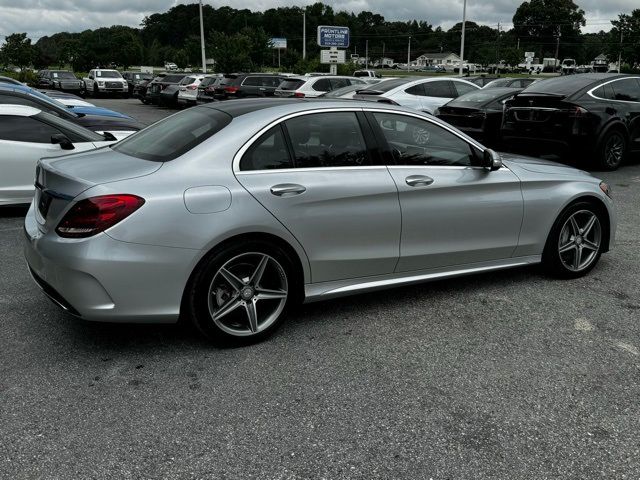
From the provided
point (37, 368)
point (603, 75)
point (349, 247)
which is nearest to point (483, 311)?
point (349, 247)

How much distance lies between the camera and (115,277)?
3406 millimetres

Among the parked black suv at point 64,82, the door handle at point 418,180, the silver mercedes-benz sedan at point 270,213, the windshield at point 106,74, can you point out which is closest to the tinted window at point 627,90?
the silver mercedes-benz sedan at point 270,213

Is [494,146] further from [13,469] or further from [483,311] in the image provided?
[13,469]

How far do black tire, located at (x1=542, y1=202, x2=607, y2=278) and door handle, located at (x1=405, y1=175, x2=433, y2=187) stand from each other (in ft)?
4.39

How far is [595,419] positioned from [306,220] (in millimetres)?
1937

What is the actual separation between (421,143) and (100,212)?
7.58 feet

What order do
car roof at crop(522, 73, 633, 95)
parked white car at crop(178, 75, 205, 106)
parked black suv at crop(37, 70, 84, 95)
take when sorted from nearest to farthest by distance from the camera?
car roof at crop(522, 73, 633, 95), parked white car at crop(178, 75, 205, 106), parked black suv at crop(37, 70, 84, 95)

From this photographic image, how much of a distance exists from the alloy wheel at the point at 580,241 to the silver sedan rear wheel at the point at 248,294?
8.35 ft

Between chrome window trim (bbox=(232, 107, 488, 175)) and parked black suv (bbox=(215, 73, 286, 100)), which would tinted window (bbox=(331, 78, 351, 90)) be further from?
chrome window trim (bbox=(232, 107, 488, 175))

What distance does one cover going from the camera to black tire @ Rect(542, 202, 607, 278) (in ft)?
16.7

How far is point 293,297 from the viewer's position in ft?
13.2

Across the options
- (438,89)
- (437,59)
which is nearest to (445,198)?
(438,89)

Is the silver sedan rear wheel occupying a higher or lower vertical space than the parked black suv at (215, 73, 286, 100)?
lower

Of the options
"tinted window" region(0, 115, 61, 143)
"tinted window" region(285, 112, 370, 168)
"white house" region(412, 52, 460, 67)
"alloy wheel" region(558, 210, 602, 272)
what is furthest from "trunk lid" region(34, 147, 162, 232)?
"white house" region(412, 52, 460, 67)
